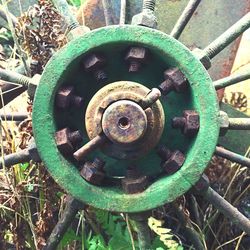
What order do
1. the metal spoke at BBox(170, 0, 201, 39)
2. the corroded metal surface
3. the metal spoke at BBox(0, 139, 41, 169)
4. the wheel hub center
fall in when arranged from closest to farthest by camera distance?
the wheel hub center, the metal spoke at BBox(0, 139, 41, 169), the metal spoke at BBox(170, 0, 201, 39), the corroded metal surface

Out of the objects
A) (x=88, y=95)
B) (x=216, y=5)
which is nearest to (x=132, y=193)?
(x=88, y=95)

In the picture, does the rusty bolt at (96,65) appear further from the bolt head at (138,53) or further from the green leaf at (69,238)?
the green leaf at (69,238)

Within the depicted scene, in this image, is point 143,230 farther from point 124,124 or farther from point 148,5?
point 148,5

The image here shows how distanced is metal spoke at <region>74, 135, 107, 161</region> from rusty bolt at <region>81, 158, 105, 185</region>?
0.04 meters

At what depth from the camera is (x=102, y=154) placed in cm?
203

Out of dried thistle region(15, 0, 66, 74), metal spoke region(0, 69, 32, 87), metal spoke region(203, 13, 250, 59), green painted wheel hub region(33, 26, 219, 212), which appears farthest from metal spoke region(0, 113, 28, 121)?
metal spoke region(203, 13, 250, 59)

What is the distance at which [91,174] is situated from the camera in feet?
6.29

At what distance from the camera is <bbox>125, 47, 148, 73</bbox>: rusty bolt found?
6.32 feet

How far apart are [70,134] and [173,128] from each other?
0.31 meters

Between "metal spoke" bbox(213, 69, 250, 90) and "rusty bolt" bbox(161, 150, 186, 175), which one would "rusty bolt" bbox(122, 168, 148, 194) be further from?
"metal spoke" bbox(213, 69, 250, 90)

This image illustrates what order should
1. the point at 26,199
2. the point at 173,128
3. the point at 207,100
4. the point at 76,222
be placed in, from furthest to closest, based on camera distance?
the point at 76,222 → the point at 26,199 → the point at 173,128 → the point at 207,100

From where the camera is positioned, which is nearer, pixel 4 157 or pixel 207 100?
pixel 207 100

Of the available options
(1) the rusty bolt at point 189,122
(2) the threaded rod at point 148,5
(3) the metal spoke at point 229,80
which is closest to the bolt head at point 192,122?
(1) the rusty bolt at point 189,122

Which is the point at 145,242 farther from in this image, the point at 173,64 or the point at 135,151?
the point at 173,64
